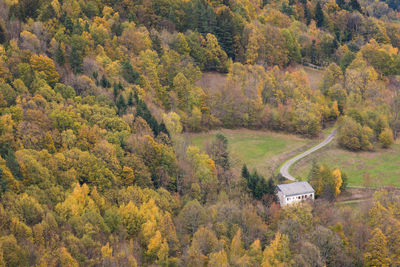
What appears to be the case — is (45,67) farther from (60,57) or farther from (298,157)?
(298,157)

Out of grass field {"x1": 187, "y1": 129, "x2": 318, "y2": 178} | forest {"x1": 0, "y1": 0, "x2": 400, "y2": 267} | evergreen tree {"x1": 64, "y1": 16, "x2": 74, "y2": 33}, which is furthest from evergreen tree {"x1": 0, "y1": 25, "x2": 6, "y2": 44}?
grass field {"x1": 187, "y1": 129, "x2": 318, "y2": 178}

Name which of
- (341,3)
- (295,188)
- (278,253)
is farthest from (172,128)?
(341,3)

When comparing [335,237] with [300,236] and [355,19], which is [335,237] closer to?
[300,236]

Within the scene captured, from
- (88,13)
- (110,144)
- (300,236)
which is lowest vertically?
(300,236)

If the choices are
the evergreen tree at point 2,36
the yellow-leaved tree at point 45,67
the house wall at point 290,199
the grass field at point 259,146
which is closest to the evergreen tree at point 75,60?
the yellow-leaved tree at point 45,67

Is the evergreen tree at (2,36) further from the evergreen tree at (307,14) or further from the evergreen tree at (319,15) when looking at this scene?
the evergreen tree at (319,15)

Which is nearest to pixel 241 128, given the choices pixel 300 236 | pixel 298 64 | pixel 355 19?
pixel 298 64
